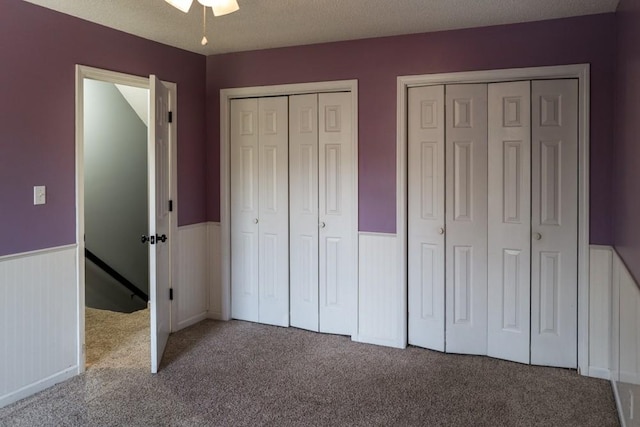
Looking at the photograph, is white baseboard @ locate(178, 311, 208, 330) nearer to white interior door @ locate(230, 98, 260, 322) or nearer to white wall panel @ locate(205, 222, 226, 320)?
white wall panel @ locate(205, 222, 226, 320)

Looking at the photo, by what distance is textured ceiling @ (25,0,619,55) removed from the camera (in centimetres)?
311

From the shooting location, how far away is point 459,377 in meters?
3.35

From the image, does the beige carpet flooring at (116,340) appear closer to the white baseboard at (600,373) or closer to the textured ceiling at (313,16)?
the textured ceiling at (313,16)

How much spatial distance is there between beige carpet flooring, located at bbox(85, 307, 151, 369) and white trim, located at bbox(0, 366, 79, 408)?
0.62ft

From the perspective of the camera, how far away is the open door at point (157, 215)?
3.35 metres

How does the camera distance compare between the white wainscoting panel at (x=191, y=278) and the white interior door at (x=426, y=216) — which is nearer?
the white interior door at (x=426, y=216)

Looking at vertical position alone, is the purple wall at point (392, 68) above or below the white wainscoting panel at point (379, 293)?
above

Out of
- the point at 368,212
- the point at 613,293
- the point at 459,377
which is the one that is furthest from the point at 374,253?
the point at 613,293

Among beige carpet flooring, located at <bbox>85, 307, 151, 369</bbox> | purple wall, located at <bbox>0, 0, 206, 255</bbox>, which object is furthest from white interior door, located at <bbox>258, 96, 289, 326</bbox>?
purple wall, located at <bbox>0, 0, 206, 255</bbox>

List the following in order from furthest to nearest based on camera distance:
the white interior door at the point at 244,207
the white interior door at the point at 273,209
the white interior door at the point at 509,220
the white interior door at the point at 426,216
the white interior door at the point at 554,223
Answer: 1. the white interior door at the point at 244,207
2. the white interior door at the point at 273,209
3. the white interior door at the point at 426,216
4. the white interior door at the point at 509,220
5. the white interior door at the point at 554,223

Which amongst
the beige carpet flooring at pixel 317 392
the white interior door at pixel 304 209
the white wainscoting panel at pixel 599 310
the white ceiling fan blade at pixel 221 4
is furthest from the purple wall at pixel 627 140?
the white interior door at pixel 304 209

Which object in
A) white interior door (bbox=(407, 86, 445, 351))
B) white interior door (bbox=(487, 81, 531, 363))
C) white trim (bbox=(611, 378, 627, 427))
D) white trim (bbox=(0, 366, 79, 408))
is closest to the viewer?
white trim (bbox=(611, 378, 627, 427))

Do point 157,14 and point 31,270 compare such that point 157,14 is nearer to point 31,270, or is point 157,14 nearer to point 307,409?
point 31,270

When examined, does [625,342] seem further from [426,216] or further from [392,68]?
[392,68]
